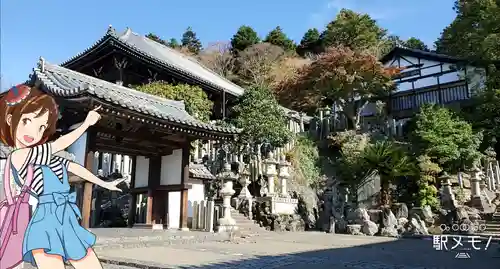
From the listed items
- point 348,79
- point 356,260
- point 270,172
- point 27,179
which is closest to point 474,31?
point 348,79

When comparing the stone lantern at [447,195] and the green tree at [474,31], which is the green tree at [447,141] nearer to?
the stone lantern at [447,195]

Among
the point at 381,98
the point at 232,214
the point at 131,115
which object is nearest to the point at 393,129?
the point at 381,98

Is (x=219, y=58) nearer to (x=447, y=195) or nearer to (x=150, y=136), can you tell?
(x=447, y=195)

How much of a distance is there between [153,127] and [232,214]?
4399 millimetres

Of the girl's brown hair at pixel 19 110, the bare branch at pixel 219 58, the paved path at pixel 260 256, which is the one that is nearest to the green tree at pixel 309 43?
the bare branch at pixel 219 58

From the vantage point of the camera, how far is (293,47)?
122 feet

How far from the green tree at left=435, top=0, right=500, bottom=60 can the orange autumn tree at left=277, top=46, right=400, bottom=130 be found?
4.67 meters

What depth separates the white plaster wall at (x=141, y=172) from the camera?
1211cm

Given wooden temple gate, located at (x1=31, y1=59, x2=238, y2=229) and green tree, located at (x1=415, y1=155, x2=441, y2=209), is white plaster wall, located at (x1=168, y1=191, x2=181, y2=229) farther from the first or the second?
green tree, located at (x1=415, y1=155, x2=441, y2=209)

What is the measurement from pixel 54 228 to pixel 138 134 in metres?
6.26

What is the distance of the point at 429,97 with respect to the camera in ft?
76.5

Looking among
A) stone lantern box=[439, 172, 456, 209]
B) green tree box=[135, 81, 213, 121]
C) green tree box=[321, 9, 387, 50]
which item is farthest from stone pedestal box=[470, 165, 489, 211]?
green tree box=[321, 9, 387, 50]

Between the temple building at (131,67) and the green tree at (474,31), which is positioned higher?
the green tree at (474,31)

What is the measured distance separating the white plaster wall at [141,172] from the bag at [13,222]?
770 centimetres
